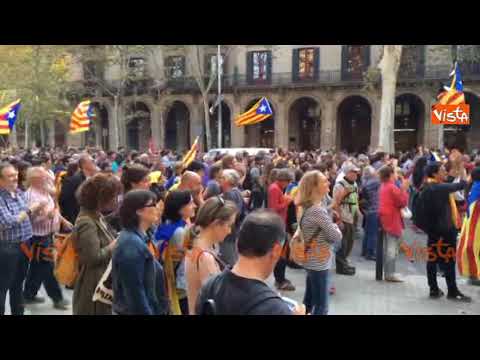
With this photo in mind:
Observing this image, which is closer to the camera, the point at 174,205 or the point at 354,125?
the point at 174,205

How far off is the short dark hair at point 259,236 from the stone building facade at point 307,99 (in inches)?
1051

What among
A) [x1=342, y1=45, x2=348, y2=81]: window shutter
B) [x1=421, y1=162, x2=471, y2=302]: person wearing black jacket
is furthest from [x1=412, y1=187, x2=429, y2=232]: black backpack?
[x1=342, y1=45, x2=348, y2=81]: window shutter

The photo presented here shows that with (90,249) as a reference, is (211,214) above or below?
above

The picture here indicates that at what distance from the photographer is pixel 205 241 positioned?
123 inches

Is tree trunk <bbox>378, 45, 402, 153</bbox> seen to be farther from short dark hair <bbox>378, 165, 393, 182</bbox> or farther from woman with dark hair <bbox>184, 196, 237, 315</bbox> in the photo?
woman with dark hair <bbox>184, 196, 237, 315</bbox>

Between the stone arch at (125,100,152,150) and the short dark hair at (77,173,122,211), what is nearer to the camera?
the short dark hair at (77,173,122,211)

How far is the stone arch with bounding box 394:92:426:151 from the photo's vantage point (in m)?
32.2

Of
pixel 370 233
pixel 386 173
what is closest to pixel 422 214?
pixel 386 173

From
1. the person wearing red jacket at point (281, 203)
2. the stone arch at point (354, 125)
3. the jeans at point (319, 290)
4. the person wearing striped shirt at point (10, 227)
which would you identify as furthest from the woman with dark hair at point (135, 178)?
the stone arch at point (354, 125)

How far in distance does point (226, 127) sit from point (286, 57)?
7.20 metres

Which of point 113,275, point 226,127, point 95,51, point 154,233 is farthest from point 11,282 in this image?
point 226,127

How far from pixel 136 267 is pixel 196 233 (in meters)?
0.48

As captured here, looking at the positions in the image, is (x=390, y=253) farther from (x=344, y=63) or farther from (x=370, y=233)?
(x=344, y=63)

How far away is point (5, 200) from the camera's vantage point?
4508mm
